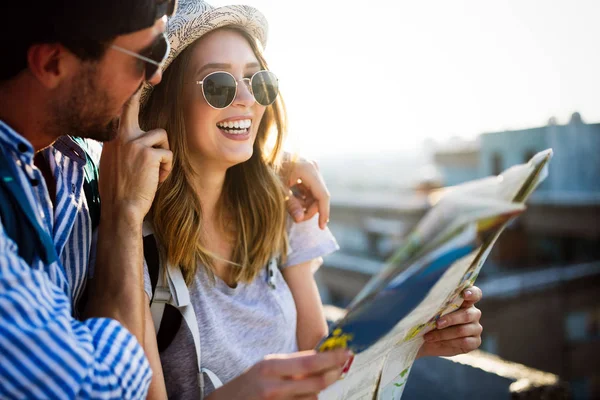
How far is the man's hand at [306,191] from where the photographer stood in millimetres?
2348

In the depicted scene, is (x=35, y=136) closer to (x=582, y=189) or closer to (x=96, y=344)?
(x=96, y=344)

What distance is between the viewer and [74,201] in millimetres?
1652

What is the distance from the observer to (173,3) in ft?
5.08

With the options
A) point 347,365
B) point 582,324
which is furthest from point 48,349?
point 582,324

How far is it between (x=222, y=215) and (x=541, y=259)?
2337 centimetres

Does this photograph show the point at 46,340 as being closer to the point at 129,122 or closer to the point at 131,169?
the point at 131,169

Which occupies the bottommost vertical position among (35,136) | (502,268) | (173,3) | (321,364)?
(502,268)

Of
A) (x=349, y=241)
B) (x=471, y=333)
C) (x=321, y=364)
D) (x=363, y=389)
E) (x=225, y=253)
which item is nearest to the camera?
(x=321, y=364)

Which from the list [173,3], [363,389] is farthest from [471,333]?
[173,3]

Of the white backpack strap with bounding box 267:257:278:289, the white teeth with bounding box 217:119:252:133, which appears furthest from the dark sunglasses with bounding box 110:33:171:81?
the white backpack strap with bounding box 267:257:278:289

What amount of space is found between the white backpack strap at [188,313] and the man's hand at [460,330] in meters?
0.75

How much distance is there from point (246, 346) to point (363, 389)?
2.29ft

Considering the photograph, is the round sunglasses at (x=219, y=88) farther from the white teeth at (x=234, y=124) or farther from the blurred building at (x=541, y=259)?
the blurred building at (x=541, y=259)

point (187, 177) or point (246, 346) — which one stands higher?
point (187, 177)
